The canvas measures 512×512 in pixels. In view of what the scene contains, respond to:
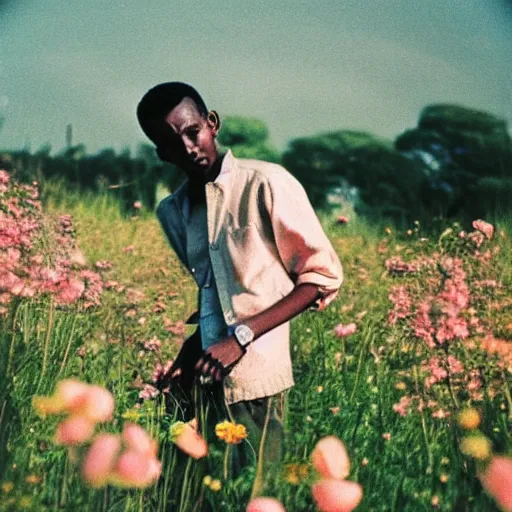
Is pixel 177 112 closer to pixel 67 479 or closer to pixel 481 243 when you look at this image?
pixel 67 479

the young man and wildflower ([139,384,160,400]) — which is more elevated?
the young man

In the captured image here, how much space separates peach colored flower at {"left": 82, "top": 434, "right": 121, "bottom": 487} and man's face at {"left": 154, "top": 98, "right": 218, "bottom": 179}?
49cm

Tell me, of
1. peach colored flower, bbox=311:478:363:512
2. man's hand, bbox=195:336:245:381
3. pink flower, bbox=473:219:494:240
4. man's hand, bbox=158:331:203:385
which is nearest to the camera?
peach colored flower, bbox=311:478:363:512

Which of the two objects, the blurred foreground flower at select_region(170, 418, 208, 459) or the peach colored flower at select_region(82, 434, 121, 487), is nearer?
the peach colored flower at select_region(82, 434, 121, 487)

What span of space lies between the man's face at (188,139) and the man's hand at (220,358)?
312 mm

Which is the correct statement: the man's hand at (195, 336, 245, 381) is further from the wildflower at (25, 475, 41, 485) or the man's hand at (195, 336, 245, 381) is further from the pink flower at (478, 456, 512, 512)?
the pink flower at (478, 456, 512, 512)

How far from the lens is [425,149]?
2434 mm

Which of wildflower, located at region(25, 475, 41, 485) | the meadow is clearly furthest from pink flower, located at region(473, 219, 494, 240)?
wildflower, located at region(25, 475, 41, 485)

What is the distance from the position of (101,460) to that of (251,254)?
43 cm

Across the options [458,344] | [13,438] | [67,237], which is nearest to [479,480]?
[458,344]

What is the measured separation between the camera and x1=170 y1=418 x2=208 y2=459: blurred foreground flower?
1615mm

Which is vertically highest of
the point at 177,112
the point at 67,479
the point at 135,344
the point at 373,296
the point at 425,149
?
the point at 425,149

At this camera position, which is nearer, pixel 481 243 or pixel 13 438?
pixel 13 438

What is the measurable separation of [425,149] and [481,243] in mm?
286
